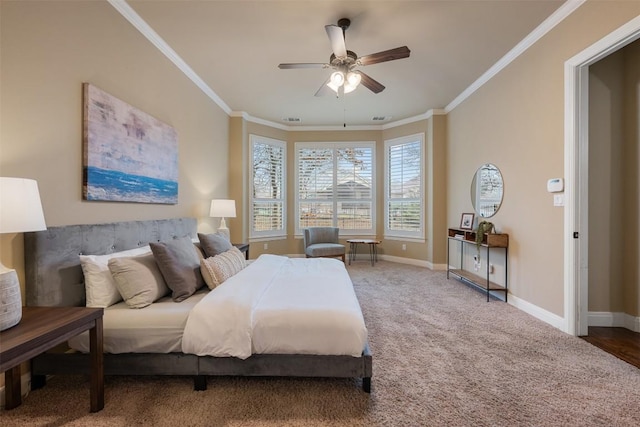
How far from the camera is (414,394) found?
5.88 feet

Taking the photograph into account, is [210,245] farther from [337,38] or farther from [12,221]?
[337,38]

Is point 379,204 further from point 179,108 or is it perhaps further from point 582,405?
point 582,405

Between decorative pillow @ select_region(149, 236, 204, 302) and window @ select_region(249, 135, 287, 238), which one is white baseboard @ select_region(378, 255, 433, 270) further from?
decorative pillow @ select_region(149, 236, 204, 302)

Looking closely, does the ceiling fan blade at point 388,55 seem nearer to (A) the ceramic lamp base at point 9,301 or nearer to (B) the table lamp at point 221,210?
(B) the table lamp at point 221,210

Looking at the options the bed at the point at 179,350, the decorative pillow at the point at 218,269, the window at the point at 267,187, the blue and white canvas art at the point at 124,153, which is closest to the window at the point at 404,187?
the window at the point at 267,187

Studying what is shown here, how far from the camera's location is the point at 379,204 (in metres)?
6.33

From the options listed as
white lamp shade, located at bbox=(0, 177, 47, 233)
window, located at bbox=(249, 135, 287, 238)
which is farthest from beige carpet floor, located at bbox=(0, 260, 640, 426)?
window, located at bbox=(249, 135, 287, 238)

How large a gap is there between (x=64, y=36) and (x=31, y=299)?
5.90 ft

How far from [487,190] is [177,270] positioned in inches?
156

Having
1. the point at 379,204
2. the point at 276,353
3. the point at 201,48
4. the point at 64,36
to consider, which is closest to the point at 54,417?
the point at 276,353

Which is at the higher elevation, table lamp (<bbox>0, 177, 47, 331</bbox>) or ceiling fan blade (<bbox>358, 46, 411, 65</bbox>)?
ceiling fan blade (<bbox>358, 46, 411, 65</bbox>)

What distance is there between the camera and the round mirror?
379 cm

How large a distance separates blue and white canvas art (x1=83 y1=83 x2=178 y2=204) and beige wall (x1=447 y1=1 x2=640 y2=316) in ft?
13.2

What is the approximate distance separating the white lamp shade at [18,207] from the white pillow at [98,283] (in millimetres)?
571
